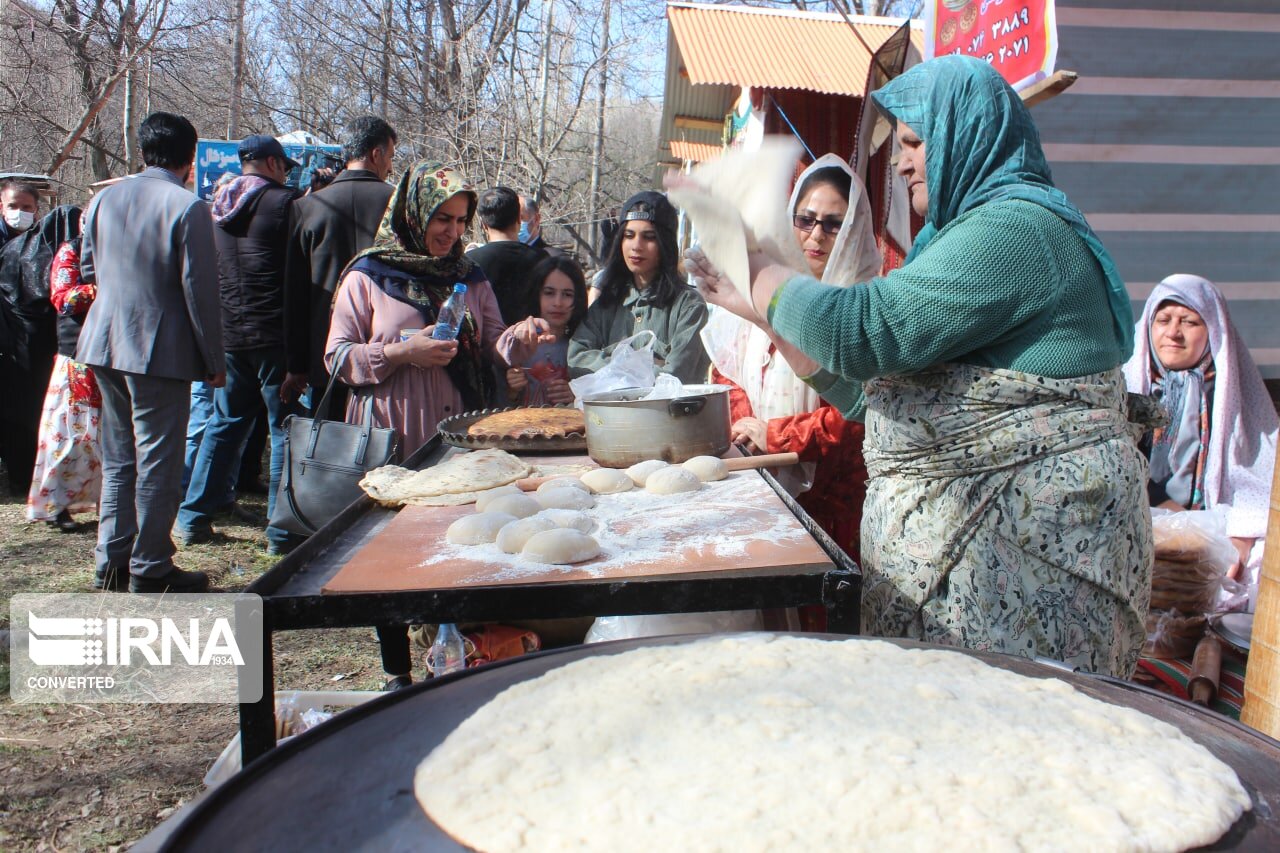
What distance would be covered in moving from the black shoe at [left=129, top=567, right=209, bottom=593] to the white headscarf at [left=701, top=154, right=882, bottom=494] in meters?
2.70

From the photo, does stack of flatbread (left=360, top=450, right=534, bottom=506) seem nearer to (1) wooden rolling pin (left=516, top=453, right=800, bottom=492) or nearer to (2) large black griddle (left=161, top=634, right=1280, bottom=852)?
(1) wooden rolling pin (left=516, top=453, right=800, bottom=492)

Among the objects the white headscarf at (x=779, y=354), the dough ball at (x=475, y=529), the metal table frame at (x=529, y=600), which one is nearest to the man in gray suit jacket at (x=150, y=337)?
the white headscarf at (x=779, y=354)

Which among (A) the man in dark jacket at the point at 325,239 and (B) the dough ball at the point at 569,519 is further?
(A) the man in dark jacket at the point at 325,239

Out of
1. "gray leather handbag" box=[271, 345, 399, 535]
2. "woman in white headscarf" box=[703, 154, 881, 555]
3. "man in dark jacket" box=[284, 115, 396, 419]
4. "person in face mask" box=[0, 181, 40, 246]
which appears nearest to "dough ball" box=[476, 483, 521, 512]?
"gray leather handbag" box=[271, 345, 399, 535]

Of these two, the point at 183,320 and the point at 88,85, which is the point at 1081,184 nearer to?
the point at 183,320

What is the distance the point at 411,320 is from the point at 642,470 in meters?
1.43

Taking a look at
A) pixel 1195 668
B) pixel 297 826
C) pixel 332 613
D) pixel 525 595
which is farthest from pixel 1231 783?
pixel 1195 668

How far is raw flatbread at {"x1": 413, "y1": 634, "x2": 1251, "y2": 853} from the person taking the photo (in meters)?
0.80

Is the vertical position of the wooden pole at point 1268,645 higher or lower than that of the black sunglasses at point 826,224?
lower

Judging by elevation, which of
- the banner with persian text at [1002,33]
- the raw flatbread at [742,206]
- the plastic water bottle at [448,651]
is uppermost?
the banner with persian text at [1002,33]

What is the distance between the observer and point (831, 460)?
2.63 m

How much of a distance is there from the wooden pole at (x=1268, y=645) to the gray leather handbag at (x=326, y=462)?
226 cm

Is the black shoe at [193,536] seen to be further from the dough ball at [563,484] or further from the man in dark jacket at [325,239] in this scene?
the dough ball at [563,484]

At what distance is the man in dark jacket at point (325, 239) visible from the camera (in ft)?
14.5
